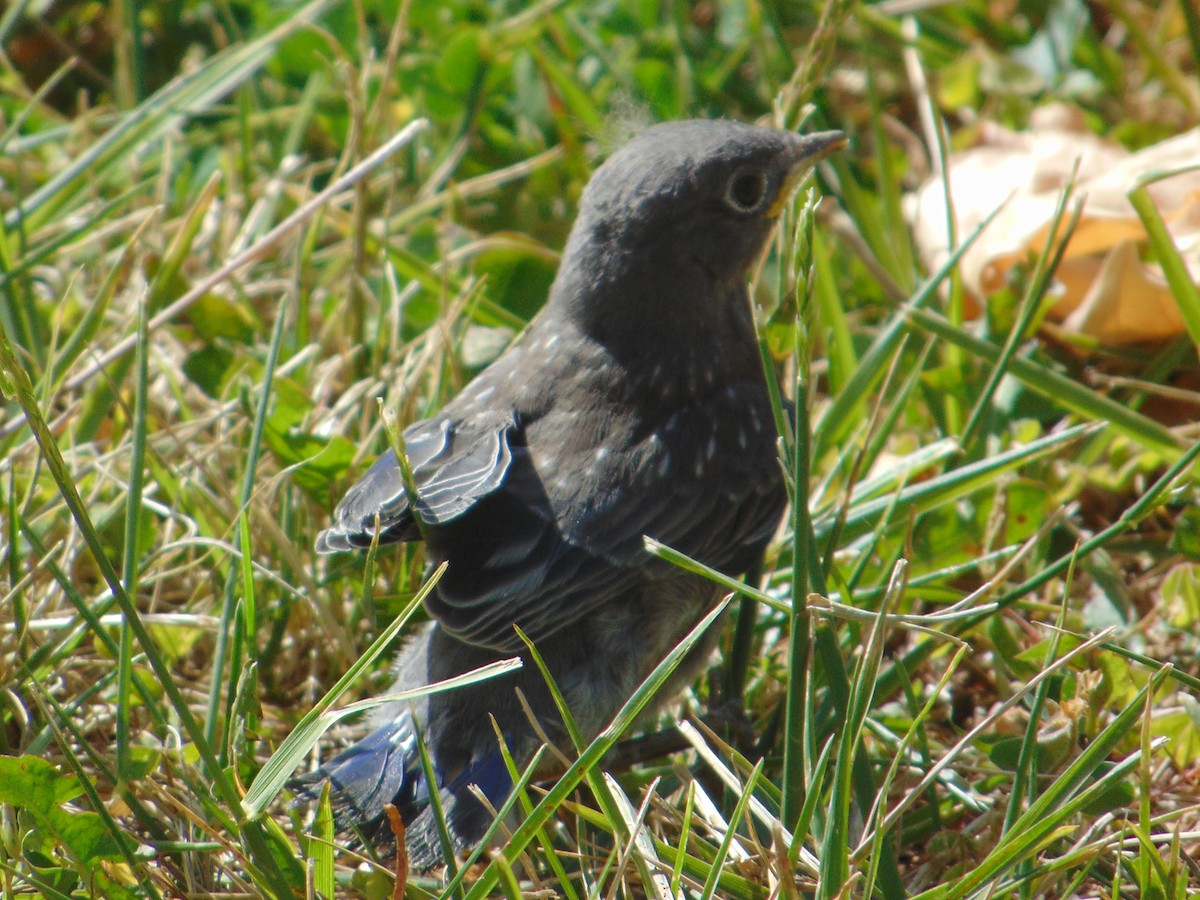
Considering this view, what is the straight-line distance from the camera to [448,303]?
3352mm

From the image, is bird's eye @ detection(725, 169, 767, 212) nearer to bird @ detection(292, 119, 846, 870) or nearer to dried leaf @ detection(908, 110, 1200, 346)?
bird @ detection(292, 119, 846, 870)

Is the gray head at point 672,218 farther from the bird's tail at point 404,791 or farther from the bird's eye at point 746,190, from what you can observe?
the bird's tail at point 404,791

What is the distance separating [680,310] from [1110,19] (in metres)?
2.70

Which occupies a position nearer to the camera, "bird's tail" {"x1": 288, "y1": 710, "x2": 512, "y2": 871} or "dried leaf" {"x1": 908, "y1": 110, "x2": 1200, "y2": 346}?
"bird's tail" {"x1": 288, "y1": 710, "x2": 512, "y2": 871}

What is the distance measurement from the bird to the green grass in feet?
0.45

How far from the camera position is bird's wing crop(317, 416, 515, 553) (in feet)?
7.41

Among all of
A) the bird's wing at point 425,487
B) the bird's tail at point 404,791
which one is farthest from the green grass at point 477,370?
the bird's wing at point 425,487

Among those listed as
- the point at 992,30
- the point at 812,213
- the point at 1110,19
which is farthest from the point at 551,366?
the point at 1110,19

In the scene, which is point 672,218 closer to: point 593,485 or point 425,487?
point 593,485

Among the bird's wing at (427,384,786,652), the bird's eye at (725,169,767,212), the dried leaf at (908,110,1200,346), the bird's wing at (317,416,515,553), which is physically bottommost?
the dried leaf at (908,110,1200,346)

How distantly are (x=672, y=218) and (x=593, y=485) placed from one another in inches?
24.9

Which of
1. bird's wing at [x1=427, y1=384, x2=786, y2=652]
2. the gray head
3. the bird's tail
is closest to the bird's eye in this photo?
the gray head

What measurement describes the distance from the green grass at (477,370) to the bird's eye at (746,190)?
0.18 metres

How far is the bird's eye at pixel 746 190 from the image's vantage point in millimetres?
2736
